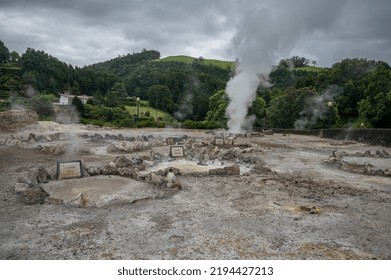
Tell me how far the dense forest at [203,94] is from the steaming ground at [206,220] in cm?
2263

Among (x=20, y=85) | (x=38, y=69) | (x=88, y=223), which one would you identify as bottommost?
(x=88, y=223)

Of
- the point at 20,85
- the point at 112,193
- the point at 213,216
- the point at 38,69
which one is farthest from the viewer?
the point at 38,69

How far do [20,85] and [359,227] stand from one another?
5262cm

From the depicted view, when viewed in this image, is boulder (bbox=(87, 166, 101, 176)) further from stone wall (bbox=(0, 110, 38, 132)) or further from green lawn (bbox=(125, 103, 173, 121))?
green lawn (bbox=(125, 103, 173, 121))

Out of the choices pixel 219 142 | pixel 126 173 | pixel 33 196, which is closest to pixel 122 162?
pixel 126 173

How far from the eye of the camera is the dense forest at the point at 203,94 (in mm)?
30406

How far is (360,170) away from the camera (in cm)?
930

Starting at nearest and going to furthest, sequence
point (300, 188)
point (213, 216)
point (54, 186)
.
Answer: point (213, 216), point (54, 186), point (300, 188)

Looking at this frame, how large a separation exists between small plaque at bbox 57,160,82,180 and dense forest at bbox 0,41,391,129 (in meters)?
23.4

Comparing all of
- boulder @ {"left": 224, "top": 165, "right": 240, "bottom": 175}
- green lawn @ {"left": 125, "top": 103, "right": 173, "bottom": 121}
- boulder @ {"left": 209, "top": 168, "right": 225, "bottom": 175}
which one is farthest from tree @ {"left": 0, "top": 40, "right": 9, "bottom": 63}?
boulder @ {"left": 224, "top": 165, "right": 240, "bottom": 175}

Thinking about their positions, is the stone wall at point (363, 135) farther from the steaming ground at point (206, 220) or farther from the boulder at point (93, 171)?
the boulder at point (93, 171)

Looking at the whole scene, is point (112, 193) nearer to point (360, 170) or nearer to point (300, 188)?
point (300, 188)

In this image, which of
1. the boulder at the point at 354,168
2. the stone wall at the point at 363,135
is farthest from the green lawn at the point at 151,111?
the boulder at the point at 354,168
